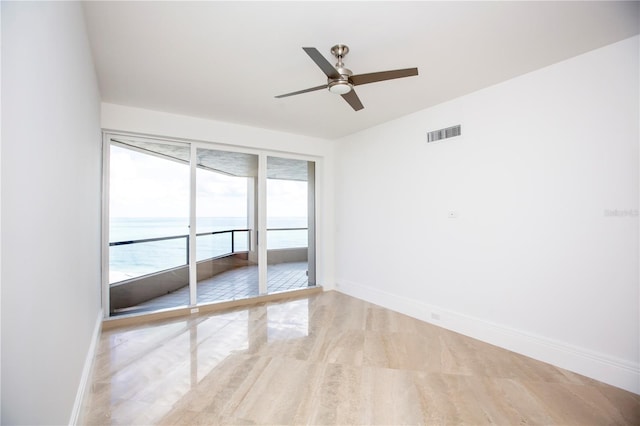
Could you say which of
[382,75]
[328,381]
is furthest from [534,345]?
[382,75]

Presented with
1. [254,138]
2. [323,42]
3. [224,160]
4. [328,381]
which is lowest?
[328,381]

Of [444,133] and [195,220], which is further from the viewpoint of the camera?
[195,220]

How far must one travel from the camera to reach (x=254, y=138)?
450 centimetres

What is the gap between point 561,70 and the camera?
2.61 metres

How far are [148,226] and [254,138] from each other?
2.07 metres

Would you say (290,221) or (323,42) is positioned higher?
(323,42)

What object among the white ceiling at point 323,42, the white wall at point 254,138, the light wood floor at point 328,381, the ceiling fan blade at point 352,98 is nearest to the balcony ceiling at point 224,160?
the white wall at point 254,138

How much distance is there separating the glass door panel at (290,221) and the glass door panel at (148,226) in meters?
1.34

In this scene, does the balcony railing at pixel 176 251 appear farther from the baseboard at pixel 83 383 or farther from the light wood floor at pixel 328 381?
the baseboard at pixel 83 383

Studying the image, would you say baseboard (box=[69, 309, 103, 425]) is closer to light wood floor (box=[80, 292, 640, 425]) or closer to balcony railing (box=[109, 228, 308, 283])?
light wood floor (box=[80, 292, 640, 425])

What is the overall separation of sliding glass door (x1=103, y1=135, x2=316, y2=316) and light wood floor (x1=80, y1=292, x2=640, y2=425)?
894mm

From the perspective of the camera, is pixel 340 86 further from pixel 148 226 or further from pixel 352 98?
pixel 148 226

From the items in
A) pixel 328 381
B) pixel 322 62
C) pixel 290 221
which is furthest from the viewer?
pixel 290 221

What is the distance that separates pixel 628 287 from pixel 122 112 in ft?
18.0
